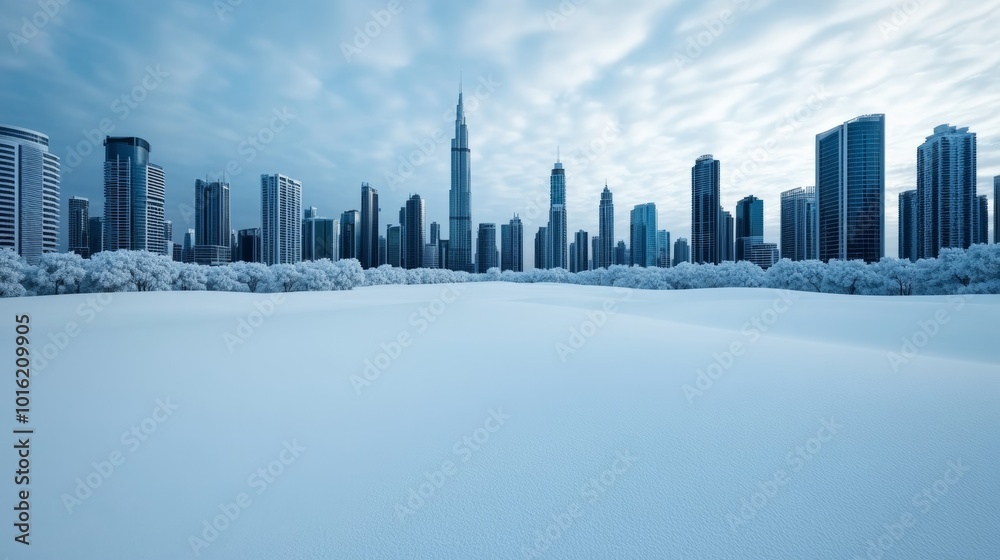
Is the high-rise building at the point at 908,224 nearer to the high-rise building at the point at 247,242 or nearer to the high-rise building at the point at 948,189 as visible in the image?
the high-rise building at the point at 948,189

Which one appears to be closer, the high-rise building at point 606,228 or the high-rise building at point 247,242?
the high-rise building at point 247,242

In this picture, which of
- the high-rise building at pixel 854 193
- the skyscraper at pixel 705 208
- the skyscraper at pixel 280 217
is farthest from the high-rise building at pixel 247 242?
the high-rise building at pixel 854 193

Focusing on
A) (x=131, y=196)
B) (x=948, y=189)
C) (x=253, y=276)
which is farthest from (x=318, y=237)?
(x=948, y=189)

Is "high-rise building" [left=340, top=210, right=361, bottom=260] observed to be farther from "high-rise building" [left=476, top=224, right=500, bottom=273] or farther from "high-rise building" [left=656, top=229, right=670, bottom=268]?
"high-rise building" [left=656, top=229, right=670, bottom=268]

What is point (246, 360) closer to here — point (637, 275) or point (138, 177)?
point (637, 275)

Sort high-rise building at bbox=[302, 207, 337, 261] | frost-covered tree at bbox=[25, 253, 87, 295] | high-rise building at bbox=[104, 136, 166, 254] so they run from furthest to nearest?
high-rise building at bbox=[302, 207, 337, 261]
high-rise building at bbox=[104, 136, 166, 254]
frost-covered tree at bbox=[25, 253, 87, 295]

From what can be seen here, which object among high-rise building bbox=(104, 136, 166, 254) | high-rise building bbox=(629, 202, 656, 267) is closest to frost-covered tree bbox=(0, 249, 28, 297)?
high-rise building bbox=(104, 136, 166, 254)
